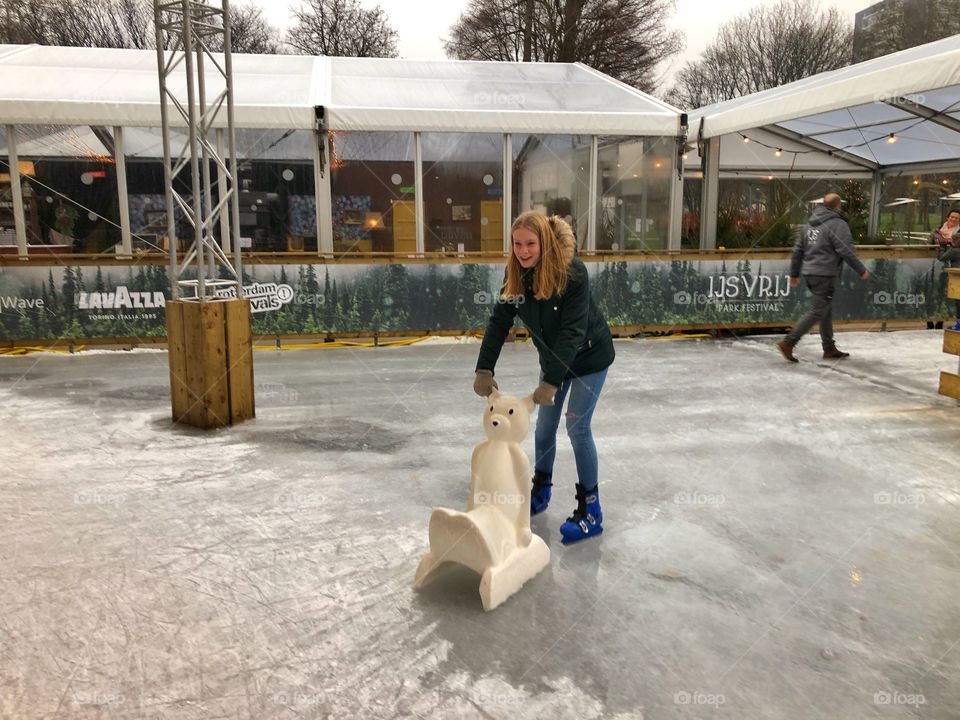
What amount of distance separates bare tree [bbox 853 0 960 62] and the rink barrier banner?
1187 inches

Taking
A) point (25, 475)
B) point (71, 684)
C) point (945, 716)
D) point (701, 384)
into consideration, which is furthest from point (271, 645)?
point (701, 384)

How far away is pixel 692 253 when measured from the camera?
35.8ft

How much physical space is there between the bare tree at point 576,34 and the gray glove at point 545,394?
27.4 metres

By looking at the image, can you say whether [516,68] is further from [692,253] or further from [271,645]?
[271,645]

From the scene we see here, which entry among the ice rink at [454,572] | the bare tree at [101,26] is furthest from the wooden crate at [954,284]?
the bare tree at [101,26]

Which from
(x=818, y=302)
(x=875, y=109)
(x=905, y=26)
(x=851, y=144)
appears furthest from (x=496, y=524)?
(x=905, y=26)

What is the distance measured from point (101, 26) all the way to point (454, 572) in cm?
4064

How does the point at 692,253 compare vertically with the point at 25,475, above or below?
above

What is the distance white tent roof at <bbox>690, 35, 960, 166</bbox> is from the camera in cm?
785

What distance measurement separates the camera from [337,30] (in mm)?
34781

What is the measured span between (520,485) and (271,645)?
1294 millimetres

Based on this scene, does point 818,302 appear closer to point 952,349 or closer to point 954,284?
point 954,284

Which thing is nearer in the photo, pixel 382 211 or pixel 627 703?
pixel 627 703

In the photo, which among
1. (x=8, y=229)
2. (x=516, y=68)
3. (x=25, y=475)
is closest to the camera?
(x=25, y=475)
